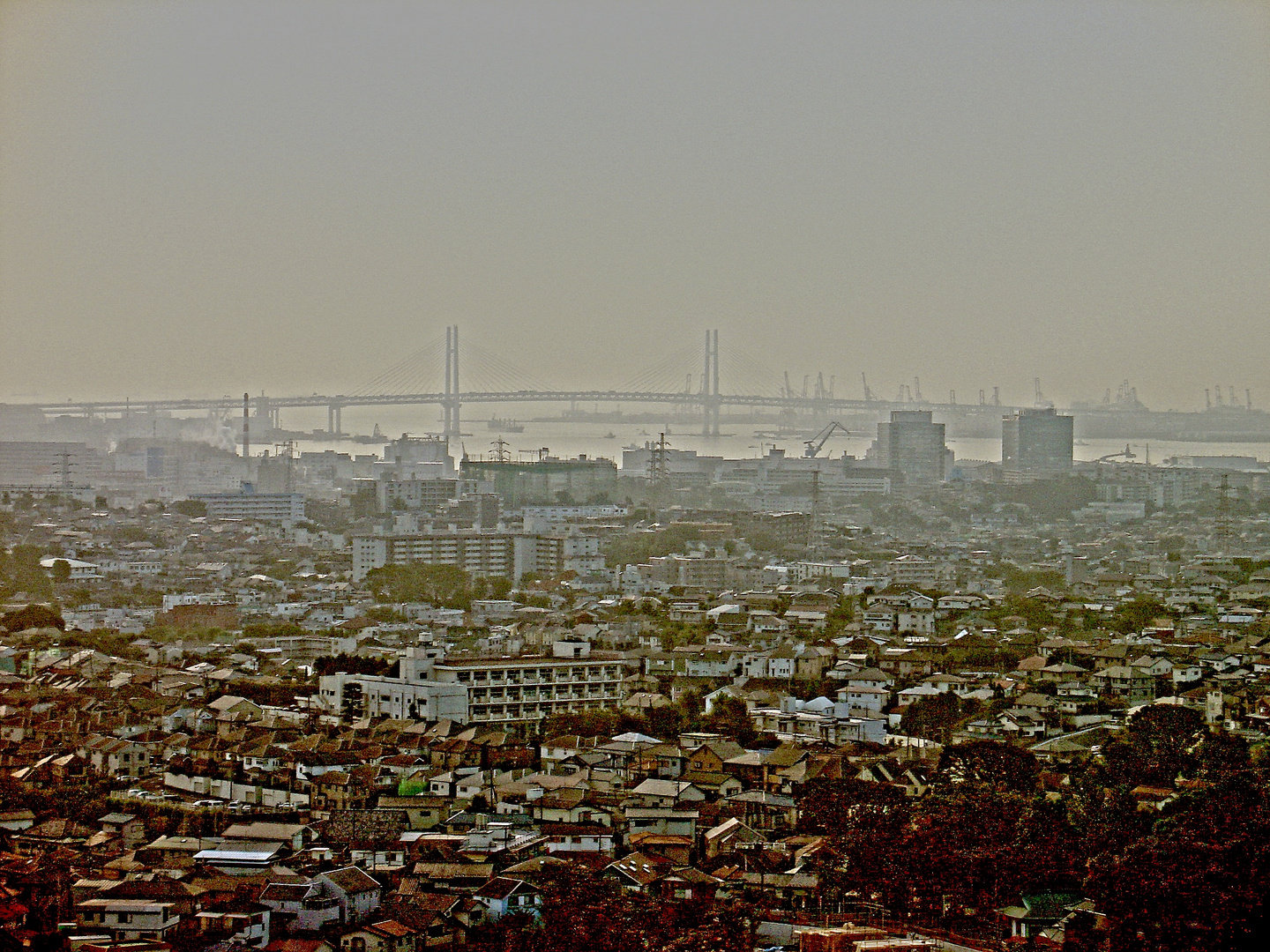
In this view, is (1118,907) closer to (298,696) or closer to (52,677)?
(298,696)

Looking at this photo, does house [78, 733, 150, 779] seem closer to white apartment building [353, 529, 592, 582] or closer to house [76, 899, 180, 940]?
house [76, 899, 180, 940]

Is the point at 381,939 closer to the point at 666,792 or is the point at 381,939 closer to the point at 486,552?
the point at 666,792

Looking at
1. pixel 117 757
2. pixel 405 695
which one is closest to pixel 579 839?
pixel 117 757

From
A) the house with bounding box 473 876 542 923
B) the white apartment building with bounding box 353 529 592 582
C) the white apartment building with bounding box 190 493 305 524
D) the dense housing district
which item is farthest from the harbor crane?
the house with bounding box 473 876 542 923

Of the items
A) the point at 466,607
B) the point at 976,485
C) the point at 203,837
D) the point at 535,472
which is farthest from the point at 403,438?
the point at 203,837

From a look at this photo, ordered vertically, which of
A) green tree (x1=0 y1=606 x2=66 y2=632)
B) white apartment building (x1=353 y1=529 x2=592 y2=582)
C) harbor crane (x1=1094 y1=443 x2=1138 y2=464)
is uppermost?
harbor crane (x1=1094 y1=443 x2=1138 y2=464)

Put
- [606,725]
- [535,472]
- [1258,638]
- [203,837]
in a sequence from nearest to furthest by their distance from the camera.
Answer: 1. [203,837]
2. [606,725]
3. [1258,638]
4. [535,472]
